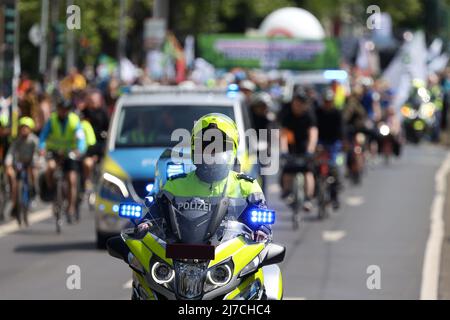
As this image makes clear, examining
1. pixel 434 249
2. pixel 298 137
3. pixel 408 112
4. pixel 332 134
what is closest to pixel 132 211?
pixel 434 249

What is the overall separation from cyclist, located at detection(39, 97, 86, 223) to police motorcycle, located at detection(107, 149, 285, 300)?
11114 mm

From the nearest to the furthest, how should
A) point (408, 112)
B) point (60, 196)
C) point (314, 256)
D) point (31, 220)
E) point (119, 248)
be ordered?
1. point (119, 248)
2. point (314, 256)
3. point (60, 196)
4. point (31, 220)
5. point (408, 112)

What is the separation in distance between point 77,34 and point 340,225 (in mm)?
22829

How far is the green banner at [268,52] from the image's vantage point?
50469 millimetres

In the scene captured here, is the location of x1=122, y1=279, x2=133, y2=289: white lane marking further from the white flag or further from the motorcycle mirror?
the white flag

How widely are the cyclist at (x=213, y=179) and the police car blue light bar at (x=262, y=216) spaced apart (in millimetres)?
155

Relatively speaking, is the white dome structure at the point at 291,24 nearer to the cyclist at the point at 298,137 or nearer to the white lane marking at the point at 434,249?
the white lane marking at the point at 434,249

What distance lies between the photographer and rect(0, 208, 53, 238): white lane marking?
19.3 meters

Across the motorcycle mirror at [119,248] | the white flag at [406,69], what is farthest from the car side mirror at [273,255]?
the white flag at [406,69]

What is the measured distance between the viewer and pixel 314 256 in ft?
54.6

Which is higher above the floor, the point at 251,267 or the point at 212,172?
the point at 212,172

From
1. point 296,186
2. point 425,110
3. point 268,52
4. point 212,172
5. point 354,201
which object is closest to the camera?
point 212,172

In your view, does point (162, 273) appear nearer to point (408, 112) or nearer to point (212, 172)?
point (212, 172)

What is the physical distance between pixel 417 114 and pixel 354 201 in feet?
62.8
